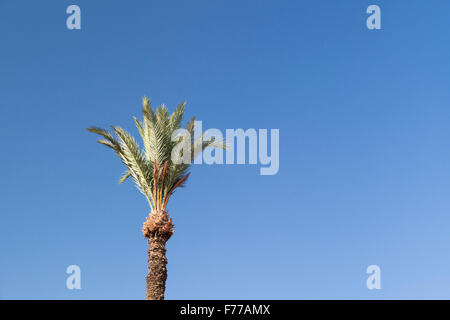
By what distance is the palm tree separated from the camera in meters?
17.0

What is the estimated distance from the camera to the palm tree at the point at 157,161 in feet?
55.8

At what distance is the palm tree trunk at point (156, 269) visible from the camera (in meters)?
16.3

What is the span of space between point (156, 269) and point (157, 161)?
12.2ft

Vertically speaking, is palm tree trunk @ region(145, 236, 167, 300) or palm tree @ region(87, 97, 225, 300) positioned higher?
palm tree @ region(87, 97, 225, 300)

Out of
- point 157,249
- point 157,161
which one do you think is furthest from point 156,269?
point 157,161

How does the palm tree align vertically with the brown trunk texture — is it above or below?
above

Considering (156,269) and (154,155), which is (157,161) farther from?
(156,269)

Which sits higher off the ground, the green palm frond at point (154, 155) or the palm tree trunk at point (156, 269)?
the green palm frond at point (154, 155)

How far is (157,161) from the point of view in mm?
17328

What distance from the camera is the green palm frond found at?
684 inches

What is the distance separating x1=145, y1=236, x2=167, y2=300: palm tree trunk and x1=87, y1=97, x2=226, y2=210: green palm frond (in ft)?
4.22
